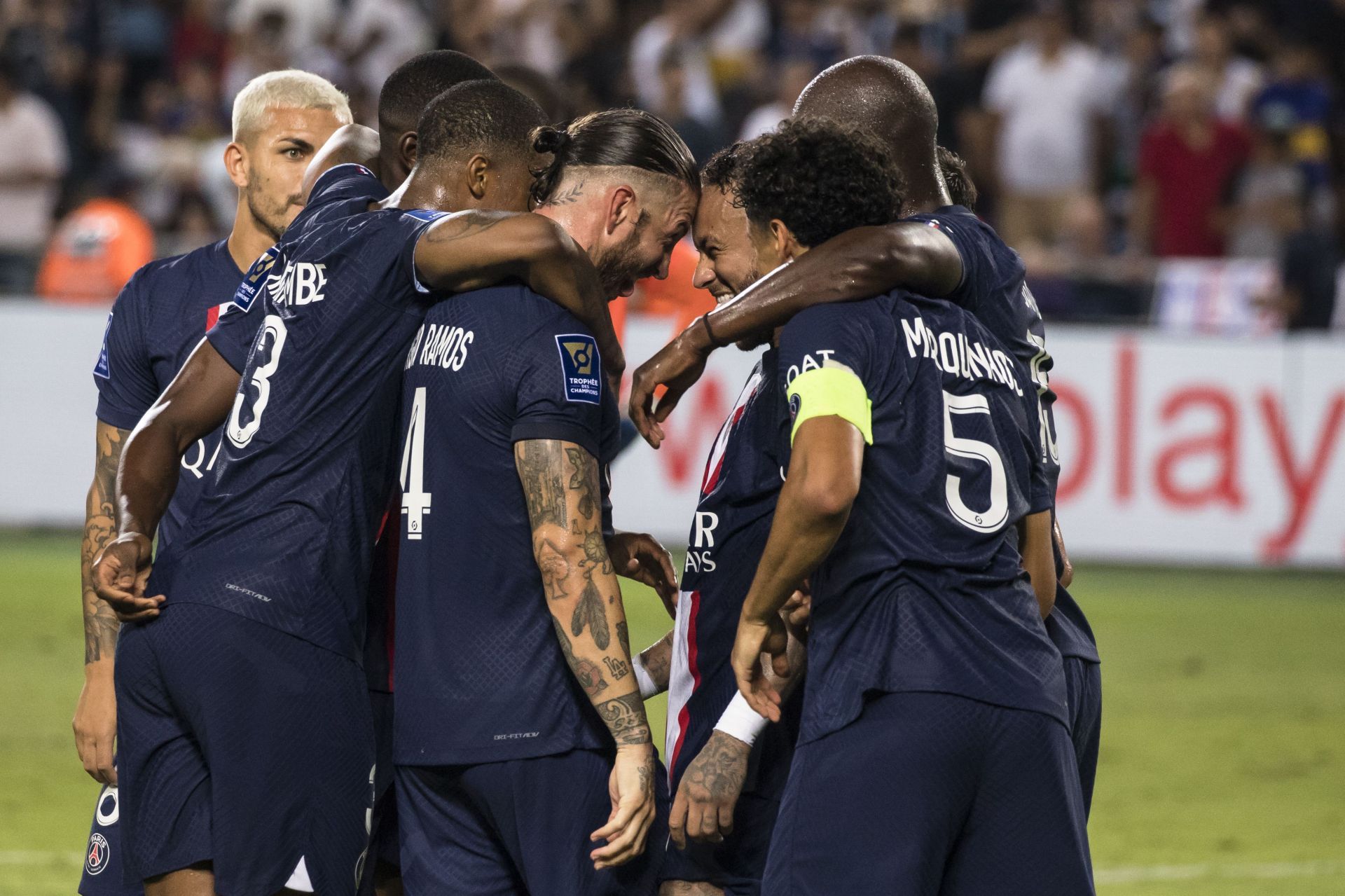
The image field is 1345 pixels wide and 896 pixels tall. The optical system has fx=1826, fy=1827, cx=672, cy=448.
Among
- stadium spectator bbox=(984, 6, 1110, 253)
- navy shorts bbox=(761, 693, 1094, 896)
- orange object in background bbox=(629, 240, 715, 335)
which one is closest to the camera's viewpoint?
navy shorts bbox=(761, 693, 1094, 896)

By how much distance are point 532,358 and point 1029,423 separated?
1.15 m

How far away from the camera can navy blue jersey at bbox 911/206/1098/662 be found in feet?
13.9

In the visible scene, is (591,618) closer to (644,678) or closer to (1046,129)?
(644,678)

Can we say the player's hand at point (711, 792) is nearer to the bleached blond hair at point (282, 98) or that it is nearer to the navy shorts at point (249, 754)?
the navy shorts at point (249, 754)

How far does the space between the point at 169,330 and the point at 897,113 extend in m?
2.07

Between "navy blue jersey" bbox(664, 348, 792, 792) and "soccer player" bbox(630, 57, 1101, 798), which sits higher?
"soccer player" bbox(630, 57, 1101, 798)

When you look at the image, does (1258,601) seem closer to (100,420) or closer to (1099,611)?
(1099,611)

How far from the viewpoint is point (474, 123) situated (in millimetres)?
4230

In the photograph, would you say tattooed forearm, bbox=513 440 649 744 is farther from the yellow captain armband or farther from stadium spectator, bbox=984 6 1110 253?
stadium spectator, bbox=984 6 1110 253

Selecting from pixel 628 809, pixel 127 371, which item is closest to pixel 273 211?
pixel 127 371

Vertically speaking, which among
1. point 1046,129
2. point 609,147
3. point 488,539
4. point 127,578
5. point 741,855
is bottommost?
point 741,855

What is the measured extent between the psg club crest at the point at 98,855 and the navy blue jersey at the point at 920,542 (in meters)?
2.11

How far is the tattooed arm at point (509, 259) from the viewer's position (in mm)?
3900

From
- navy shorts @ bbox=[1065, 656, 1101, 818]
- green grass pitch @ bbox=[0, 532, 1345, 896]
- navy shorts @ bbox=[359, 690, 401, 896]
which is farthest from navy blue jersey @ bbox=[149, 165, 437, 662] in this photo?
green grass pitch @ bbox=[0, 532, 1345, 896]
